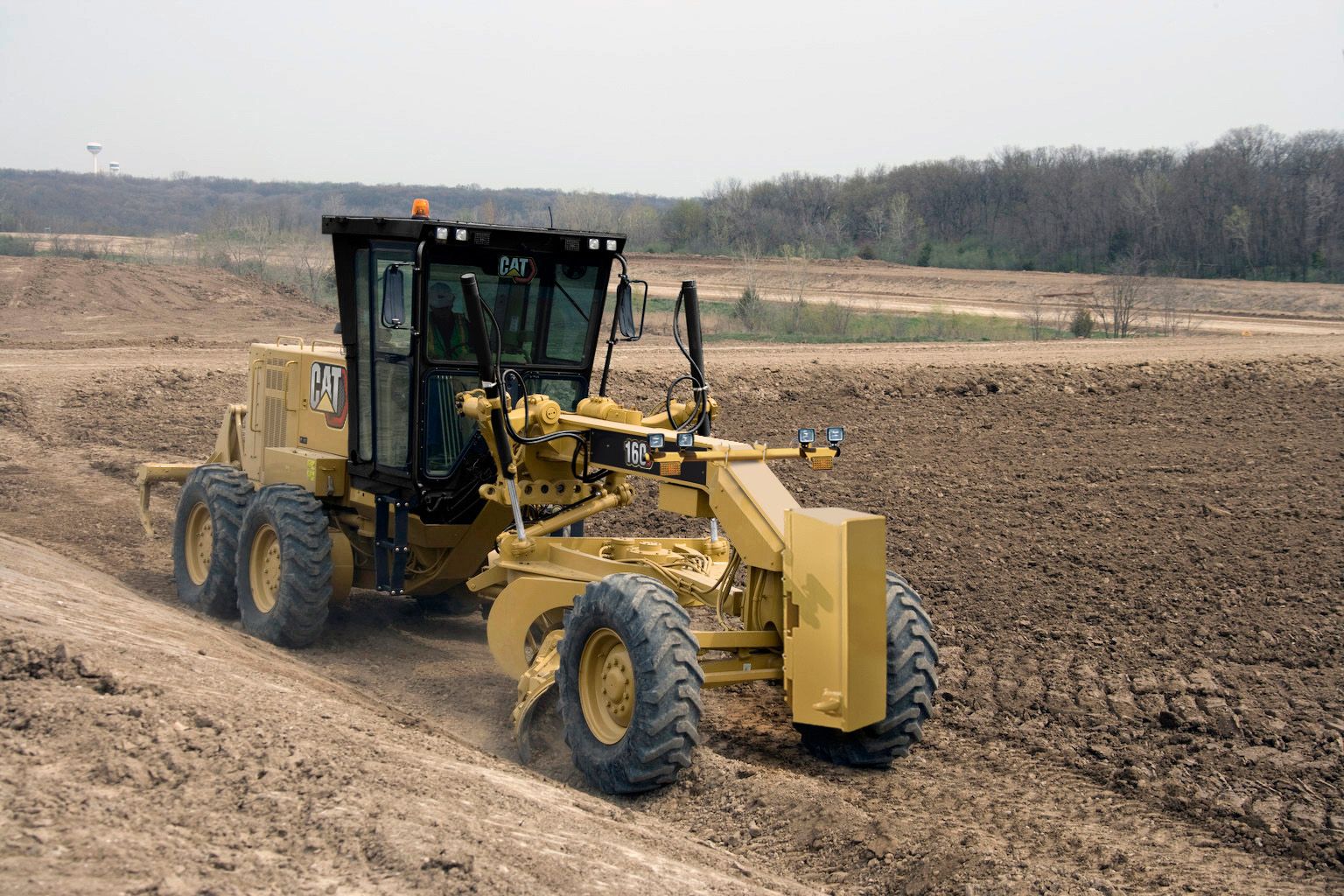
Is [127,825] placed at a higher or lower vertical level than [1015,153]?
Answer: lower

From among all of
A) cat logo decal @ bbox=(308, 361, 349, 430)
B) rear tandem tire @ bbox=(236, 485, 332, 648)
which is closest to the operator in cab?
cat logo decal @ bbox=(308, 361, 349, 430)

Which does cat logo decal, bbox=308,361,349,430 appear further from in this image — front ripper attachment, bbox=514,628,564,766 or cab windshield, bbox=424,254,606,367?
front ripper attachment, bbox=514,628,564,766

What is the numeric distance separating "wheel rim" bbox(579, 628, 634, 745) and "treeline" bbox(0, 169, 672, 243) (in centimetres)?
5139

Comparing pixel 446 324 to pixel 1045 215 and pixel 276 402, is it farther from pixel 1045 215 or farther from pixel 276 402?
pixel 1045 215

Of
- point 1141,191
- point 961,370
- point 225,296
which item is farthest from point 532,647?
point 1141,191

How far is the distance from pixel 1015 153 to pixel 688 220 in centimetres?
1758

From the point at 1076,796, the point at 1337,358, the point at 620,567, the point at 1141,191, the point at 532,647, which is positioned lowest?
the point at 1076,796

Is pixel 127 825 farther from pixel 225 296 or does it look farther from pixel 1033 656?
pixel 225 296

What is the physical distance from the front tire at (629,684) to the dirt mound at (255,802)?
0.34 meters

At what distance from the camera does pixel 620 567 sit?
23.7 feet

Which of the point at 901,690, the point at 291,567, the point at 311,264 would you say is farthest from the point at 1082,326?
the point at 901,690

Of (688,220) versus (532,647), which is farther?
(688,220)

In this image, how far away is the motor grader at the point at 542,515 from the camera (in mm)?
6164

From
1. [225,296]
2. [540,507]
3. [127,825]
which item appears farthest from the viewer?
[225,296]
